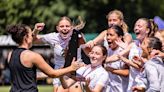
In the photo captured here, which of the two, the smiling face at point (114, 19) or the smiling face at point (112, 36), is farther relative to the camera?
the smiling face at point (114, 19)

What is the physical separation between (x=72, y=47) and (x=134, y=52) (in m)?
1.45

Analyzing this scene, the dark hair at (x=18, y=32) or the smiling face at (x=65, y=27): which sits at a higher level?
the dark hair at (x=18, y=32)

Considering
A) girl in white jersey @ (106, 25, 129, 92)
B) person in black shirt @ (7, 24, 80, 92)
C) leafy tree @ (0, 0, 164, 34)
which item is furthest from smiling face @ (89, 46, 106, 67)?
leafy tree @ (0, 0, 164, 34)

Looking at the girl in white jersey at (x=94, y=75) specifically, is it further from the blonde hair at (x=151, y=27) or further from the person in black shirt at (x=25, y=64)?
the person in black shirt at (x=25, y=64)

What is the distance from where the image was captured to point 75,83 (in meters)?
11.4

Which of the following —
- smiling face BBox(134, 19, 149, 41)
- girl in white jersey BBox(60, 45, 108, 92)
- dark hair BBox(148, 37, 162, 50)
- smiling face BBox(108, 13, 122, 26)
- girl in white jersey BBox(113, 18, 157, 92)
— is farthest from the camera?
smiling face BBox(108, 13, 122, 26)

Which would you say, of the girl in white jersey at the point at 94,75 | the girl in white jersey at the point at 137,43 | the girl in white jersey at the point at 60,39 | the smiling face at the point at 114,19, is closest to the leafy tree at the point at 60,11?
the girl in white jersey at the point at 60,39

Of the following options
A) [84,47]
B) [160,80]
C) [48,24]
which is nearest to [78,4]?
[48,24]

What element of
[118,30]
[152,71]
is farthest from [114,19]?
[152,71]

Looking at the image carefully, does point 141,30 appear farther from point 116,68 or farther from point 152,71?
point 152,71

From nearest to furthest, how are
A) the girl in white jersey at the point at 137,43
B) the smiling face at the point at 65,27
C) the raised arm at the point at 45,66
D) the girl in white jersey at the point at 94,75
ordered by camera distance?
the raised arm at the point at 45,66
the girl in white jersey at the point at 94,75
the girl in white jersey at the point at 137,43
the smiling face at the point at 65,27

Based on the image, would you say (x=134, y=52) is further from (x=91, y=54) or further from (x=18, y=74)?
(x=18, y=74)

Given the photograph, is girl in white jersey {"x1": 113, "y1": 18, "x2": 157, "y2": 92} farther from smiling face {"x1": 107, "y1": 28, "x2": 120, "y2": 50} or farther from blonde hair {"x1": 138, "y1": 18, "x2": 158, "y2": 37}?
smiling face {"x1": 107, "y1": 28, "x2": 120, "y2": 50}

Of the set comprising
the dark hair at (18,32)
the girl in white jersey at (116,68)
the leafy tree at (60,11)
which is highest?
the dark hair at (18,32)
